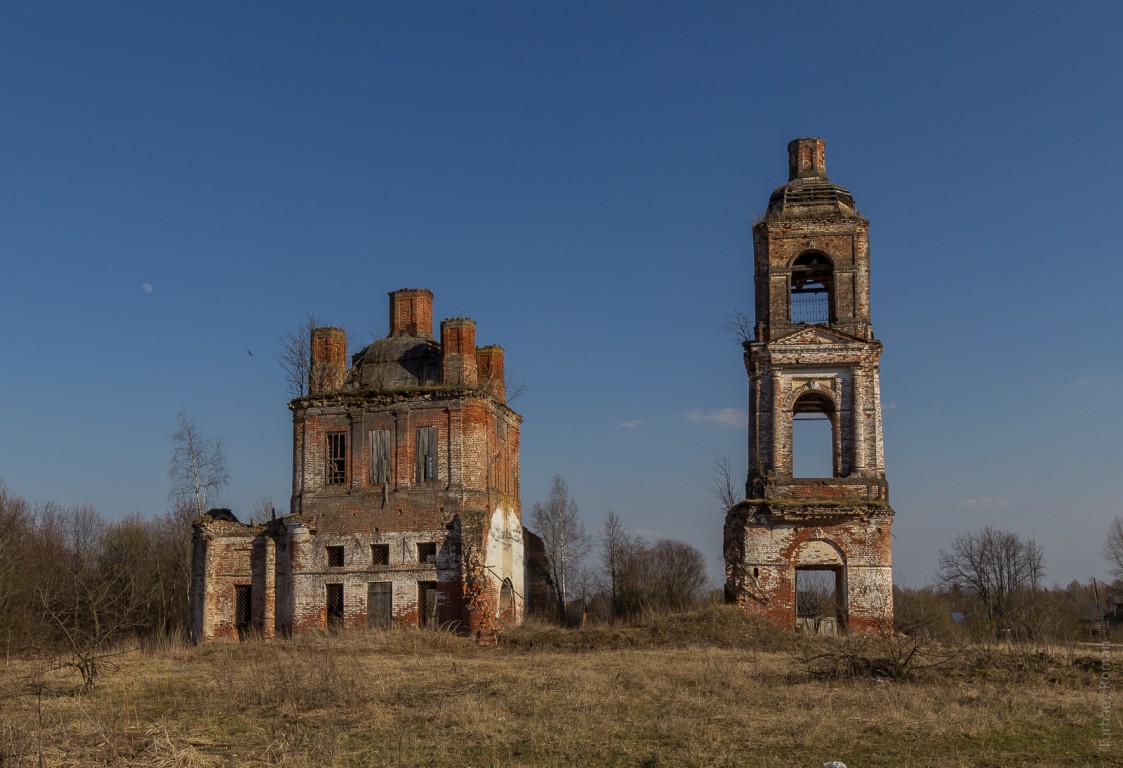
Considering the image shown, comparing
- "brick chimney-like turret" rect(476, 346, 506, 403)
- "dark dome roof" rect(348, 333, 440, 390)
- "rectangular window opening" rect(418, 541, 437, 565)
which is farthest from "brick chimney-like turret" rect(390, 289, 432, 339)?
"rectangular window opening" rect(418, 541, 437, 565)

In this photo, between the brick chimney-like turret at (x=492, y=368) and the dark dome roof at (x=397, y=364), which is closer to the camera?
the dark dome roof at (x=397, y=364)

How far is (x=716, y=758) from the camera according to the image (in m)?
9.72

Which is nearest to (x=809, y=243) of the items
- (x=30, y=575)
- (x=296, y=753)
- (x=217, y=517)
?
(x=217, y=517)

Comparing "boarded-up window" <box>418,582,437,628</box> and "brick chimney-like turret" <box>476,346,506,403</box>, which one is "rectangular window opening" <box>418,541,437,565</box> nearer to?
"boarded-up window" <box>418,582,437,628</box>

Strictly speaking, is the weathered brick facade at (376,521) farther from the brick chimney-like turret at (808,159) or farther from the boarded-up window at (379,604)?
the brick chimney-like turret at (808,159)

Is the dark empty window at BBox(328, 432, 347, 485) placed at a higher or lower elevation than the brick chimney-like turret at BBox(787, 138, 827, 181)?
lower

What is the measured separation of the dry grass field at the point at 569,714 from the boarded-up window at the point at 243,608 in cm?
697

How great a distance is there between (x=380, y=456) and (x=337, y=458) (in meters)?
1.23

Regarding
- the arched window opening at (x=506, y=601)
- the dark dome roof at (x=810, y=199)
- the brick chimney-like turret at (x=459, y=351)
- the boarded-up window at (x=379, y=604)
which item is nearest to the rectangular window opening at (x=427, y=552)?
the boarded-up window at (x=379, y=604)

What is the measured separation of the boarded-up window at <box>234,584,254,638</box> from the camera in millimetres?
26844

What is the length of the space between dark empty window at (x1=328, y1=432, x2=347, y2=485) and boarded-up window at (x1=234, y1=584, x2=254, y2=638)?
3380mm

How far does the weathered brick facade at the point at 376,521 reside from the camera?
86.1 ft

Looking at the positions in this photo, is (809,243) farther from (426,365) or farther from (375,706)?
(375,706)

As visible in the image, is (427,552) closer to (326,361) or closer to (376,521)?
(376,521)
